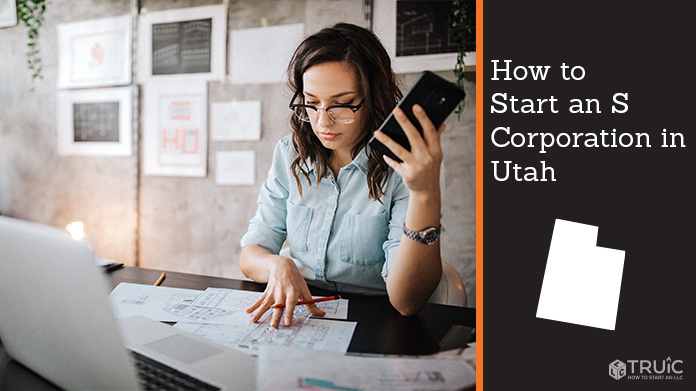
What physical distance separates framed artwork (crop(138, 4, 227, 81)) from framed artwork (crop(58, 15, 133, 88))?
131 millimetres

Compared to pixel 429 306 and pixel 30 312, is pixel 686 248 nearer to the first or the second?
pixel 429 306

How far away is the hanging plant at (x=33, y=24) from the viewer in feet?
9.60

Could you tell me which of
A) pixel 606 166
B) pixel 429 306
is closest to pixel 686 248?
pixel 606 166

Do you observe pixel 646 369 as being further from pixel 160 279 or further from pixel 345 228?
pixel 160 279

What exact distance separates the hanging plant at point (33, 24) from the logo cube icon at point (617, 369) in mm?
3458

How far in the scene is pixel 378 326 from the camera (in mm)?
926

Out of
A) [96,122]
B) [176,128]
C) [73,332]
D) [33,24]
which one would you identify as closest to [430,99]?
[73,332]

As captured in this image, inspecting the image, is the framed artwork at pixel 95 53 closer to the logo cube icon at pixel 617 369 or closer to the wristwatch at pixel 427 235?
the wristwatch at pixel 427 235

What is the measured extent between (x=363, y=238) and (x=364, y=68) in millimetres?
490

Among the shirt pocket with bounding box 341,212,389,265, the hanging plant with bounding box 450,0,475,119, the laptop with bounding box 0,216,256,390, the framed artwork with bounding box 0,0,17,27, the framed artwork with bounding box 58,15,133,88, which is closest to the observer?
the laptop with bounding box 0,216,256,390

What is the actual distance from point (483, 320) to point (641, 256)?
1.02 feet

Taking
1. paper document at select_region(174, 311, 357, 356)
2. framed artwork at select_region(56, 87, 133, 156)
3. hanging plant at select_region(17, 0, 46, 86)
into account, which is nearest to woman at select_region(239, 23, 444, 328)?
paper document at select_region(174, 311, 357, 356)

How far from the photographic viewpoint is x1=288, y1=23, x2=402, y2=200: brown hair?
4.02ft

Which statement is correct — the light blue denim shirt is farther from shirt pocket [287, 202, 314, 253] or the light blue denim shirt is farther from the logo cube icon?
the logo cube icon
